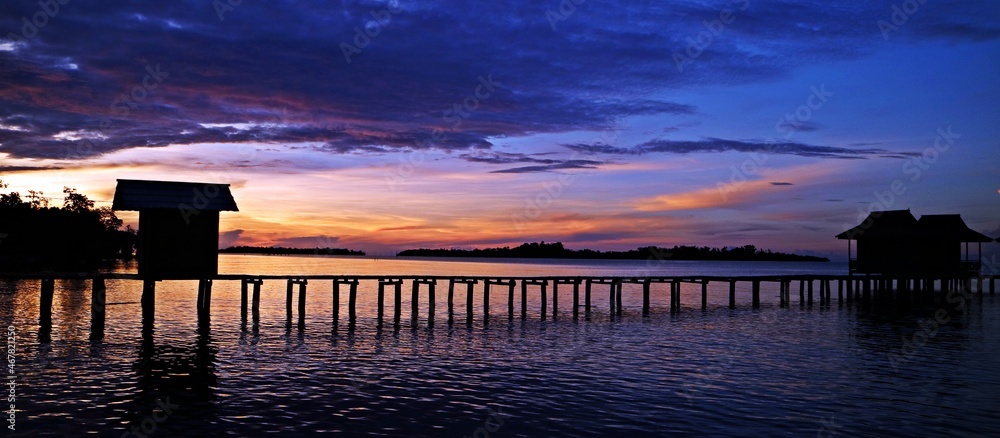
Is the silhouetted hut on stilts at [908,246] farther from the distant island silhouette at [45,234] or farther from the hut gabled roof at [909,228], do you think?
the distant island silhouette at [45,234]

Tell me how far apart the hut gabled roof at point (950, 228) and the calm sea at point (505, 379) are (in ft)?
69.7

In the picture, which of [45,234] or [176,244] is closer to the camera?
[176,244]

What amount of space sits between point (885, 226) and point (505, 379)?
143 ft

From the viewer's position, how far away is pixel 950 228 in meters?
53.1

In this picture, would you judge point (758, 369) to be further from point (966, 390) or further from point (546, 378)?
point (546, 378)

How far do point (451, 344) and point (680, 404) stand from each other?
38.3 ft

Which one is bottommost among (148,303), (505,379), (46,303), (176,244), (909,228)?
(505,379)

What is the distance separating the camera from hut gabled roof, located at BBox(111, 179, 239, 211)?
2858 cm

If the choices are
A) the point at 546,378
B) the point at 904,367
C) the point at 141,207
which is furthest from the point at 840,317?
the point at 141,207

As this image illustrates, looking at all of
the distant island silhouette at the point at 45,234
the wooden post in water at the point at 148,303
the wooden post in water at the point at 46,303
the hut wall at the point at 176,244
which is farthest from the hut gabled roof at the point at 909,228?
the distant island silhouette at the point at 45,234

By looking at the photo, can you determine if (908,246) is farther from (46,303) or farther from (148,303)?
(46,303)

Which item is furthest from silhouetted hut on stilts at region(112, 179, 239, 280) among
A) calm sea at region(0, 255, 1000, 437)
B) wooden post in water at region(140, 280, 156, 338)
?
calm sea at region(0, 255, 1000, 437)

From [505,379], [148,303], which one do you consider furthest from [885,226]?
[148,303]

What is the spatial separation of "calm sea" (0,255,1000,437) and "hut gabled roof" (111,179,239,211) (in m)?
5.14
